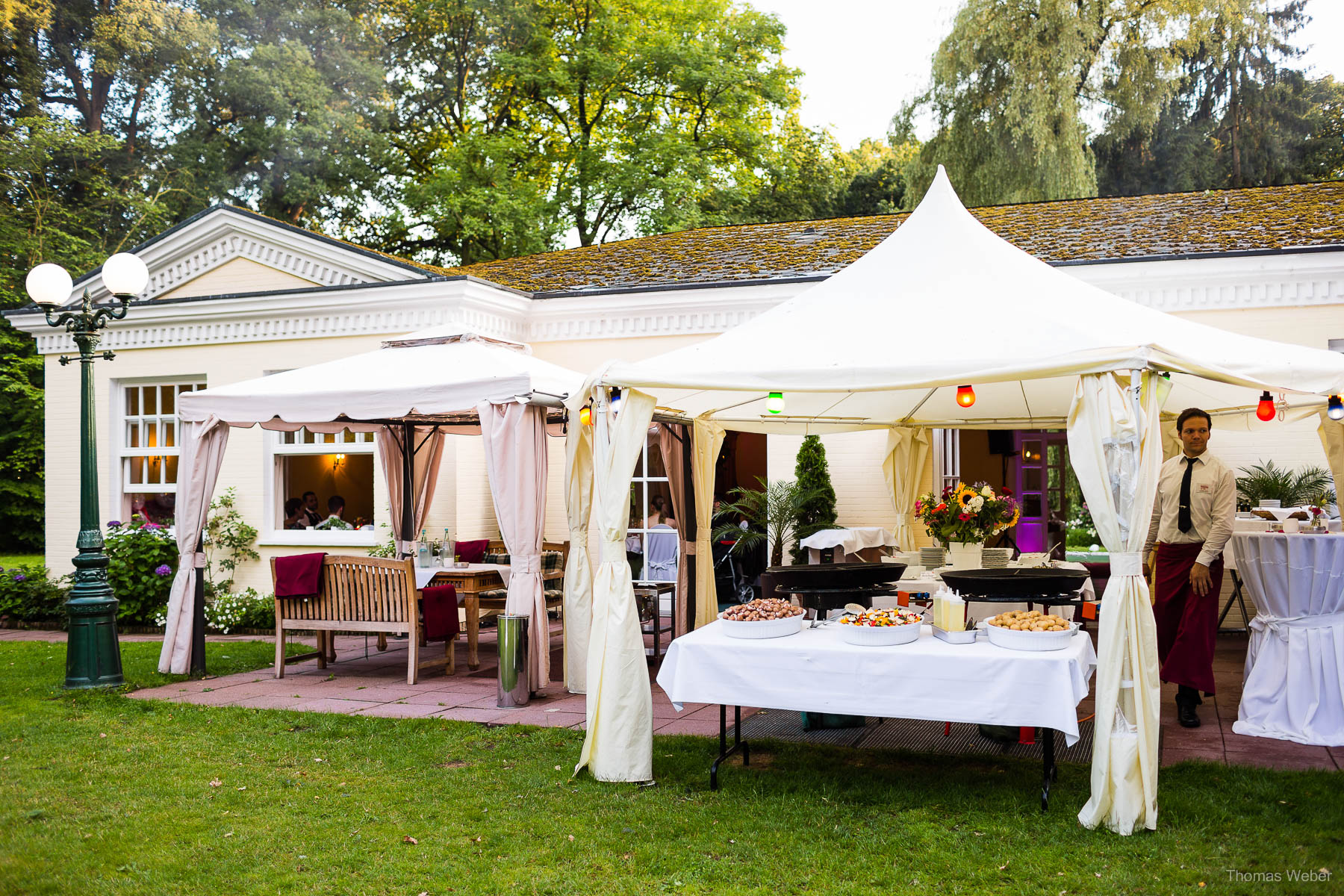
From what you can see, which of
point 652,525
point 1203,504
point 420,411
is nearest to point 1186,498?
point 1203,504

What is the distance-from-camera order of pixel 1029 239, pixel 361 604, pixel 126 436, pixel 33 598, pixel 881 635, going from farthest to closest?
pixel 126 436, pixel 33 598, pixel 1029 239, pixel 361 604, pixel 881 635

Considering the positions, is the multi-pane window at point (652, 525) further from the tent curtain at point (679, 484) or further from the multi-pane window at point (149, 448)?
the multi-pane window at point (149, 448)

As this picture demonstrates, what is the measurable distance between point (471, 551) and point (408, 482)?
0.96 m

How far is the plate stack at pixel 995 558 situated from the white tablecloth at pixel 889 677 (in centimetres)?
216

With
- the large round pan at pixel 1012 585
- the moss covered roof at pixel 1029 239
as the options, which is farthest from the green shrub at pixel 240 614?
the large round pan at pixel 1012 585

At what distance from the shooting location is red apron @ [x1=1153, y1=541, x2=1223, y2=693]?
643 centimetres

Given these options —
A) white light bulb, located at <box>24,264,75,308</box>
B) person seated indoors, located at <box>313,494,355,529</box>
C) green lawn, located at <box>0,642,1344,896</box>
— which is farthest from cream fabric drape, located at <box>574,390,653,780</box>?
person seated indoors, located at <box>313,494,355,529</box>

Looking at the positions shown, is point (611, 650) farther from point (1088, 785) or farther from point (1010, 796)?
point (1088, 785)

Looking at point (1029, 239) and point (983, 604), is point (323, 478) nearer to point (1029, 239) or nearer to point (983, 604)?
point (1029, 239)

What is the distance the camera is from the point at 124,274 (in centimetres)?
800

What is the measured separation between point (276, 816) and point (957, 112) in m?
→ 19.9

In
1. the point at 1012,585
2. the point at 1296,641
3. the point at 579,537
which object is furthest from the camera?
the point at 579,537

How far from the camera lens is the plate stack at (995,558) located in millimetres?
7328

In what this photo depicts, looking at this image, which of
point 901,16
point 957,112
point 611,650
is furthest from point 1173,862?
point 901,16
